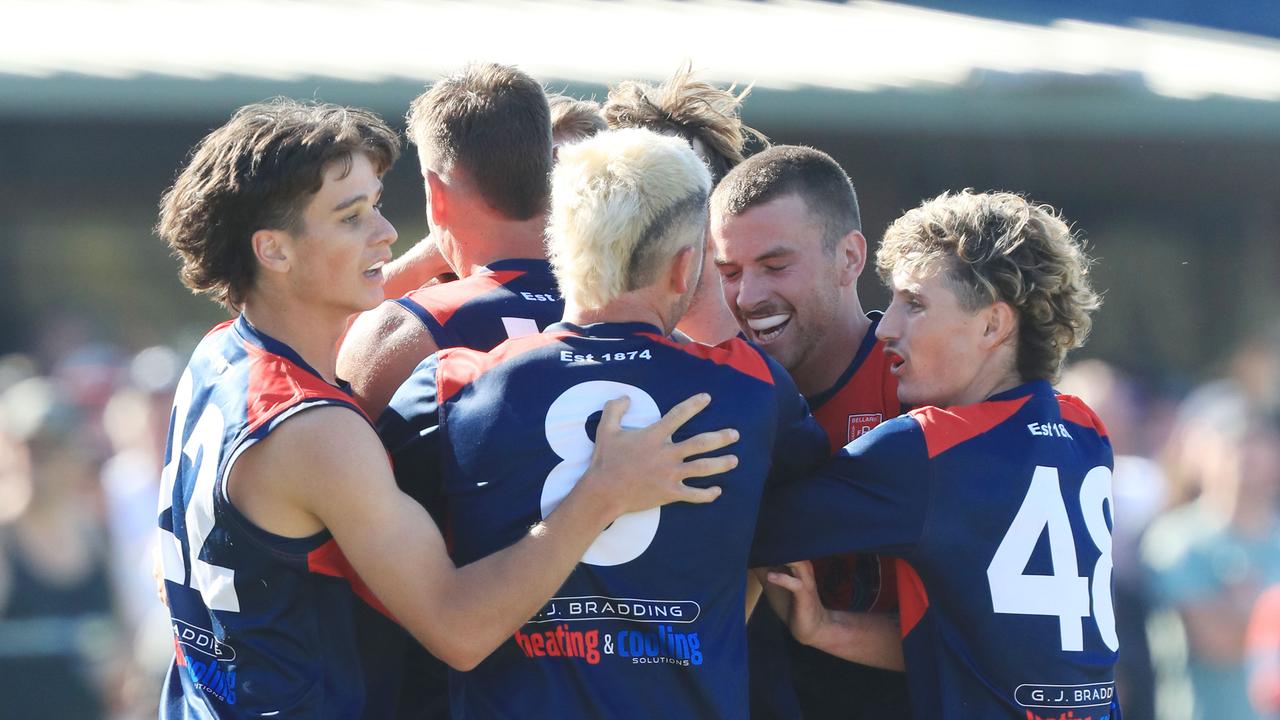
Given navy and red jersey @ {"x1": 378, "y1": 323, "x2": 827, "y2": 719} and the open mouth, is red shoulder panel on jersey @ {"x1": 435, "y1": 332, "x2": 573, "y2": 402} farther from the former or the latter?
the open mouth

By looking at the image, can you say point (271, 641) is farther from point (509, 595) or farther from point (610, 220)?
point (610, 220)

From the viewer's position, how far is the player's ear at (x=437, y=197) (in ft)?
11.0

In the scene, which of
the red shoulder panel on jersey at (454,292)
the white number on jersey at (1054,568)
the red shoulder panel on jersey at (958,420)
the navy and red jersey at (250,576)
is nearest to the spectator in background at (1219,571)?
the white number on jersey at (1054,568)

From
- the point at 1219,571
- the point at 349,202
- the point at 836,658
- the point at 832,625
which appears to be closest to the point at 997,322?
the point at 832,625

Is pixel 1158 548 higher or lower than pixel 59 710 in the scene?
higher

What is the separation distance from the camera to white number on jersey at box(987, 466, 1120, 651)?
289 cm

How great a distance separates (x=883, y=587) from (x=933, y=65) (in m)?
9.63

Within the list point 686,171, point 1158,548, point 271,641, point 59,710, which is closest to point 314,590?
point 271,641

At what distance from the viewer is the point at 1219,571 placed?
22.6 ft

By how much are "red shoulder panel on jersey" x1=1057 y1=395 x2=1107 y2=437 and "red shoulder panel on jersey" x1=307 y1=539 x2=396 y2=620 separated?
1.47 metres

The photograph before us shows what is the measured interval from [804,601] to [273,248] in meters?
1.32

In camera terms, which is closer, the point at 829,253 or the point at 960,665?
the point at 960,665

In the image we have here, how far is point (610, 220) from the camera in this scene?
269cm

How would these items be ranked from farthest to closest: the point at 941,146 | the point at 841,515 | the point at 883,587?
the point at 941,146
the point at 883,587
the point at 841,515
